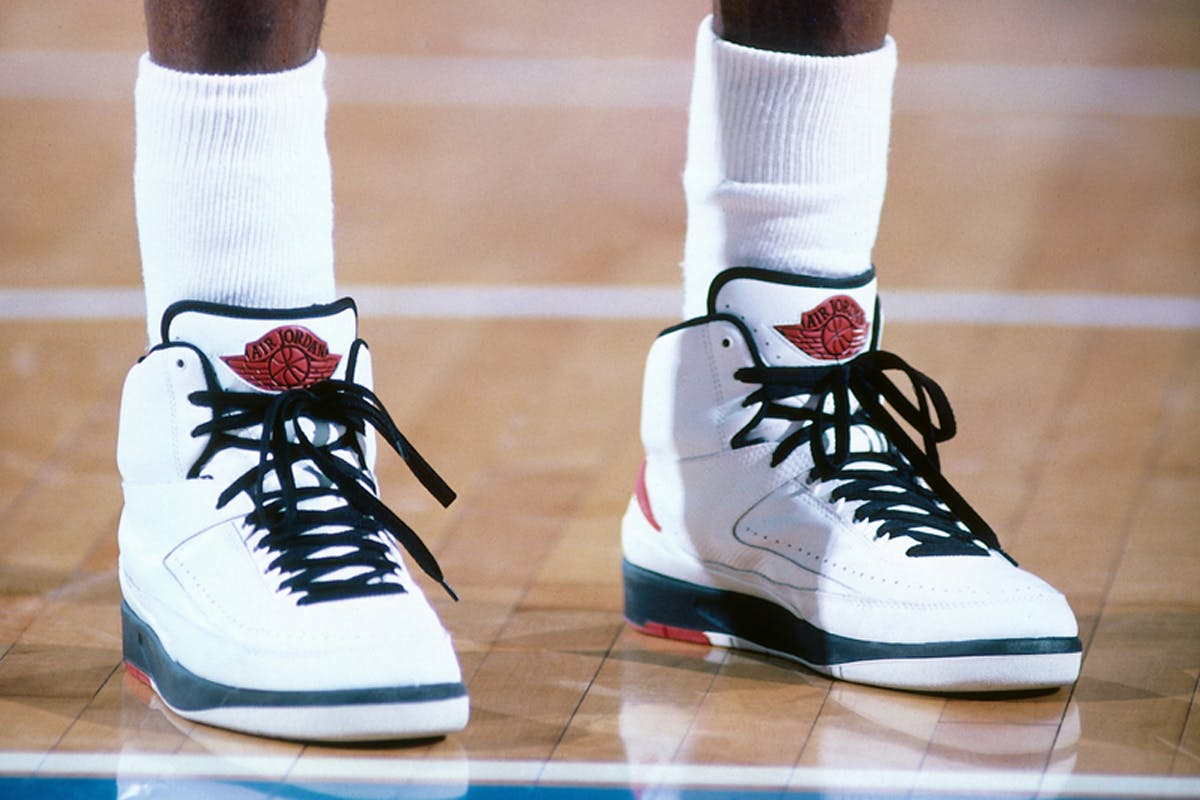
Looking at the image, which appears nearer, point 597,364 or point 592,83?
point 597,364

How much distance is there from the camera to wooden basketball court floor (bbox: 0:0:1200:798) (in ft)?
3.46

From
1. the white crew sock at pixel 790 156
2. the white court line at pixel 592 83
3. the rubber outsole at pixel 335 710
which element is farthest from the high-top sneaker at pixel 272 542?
the white court line at pixel 592 83

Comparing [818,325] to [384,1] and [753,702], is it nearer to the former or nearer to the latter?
[753,702]

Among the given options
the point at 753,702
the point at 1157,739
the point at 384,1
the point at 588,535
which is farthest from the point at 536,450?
the point at 384,1

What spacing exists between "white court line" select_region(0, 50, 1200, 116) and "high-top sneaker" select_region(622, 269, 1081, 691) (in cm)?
190

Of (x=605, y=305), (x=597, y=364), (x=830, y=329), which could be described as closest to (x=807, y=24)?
(x=830, y=329)

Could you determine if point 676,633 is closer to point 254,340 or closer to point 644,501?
point 644,501

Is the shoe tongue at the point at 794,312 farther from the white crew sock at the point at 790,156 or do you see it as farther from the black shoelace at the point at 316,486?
the black shoelace at the point at 316,486

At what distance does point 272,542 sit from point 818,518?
1.06ft

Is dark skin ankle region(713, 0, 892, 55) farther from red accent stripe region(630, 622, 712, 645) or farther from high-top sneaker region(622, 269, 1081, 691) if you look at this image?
red accent stripe region(630, 622, 712, 645)

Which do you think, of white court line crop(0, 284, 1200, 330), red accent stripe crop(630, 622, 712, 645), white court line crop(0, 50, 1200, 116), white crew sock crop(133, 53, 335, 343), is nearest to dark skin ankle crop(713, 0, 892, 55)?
white crew sock crop(133, 53, 335, 343)

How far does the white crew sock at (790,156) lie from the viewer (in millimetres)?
1167

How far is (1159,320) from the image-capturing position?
2.04m

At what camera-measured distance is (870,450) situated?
1203mm
